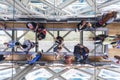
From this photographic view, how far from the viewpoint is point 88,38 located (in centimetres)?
518

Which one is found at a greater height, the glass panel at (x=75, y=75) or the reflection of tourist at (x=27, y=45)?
the reflection of tourist at (x=27, y=45)

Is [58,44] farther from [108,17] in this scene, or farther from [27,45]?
[108,17]

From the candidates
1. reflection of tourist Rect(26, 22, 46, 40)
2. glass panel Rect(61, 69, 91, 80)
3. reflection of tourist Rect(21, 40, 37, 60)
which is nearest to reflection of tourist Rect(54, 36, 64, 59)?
reflection of tourist Rect(26, 22, 46, 40)

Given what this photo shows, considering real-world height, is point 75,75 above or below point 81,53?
below

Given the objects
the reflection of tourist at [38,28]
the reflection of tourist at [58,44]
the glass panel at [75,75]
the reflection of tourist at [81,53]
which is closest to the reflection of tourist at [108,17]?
the reflection of tourist at [81,53]

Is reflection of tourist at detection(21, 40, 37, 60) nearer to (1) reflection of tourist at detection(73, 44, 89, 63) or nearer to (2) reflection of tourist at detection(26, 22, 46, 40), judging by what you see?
(2) reflection of tourist at detection(26, 22, 46, 40)

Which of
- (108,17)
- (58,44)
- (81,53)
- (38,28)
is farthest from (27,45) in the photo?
(108,17)

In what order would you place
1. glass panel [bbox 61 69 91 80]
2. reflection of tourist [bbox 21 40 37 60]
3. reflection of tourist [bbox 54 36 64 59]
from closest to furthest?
1. glass panel [bbox 61 69 91 80]
2. reflection of tourist [bbox 54 36 64 59]
3. reflection of tourist [bbox 21 40 37 60]

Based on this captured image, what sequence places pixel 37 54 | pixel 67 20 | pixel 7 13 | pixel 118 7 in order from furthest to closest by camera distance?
1. pixel 67 20
2. pixel 37 54
3. pixel 7 13
4. pixel 118 7

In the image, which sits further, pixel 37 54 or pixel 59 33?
pixel 59 33

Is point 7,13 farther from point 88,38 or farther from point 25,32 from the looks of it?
point 88,38

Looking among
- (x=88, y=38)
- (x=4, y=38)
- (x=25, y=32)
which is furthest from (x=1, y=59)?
(x=88, y=38)

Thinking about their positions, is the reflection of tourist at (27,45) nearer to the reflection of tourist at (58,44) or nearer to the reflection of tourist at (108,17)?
the reflection of tourist at (58,44)

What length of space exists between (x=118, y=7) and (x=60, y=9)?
3.06 feet
